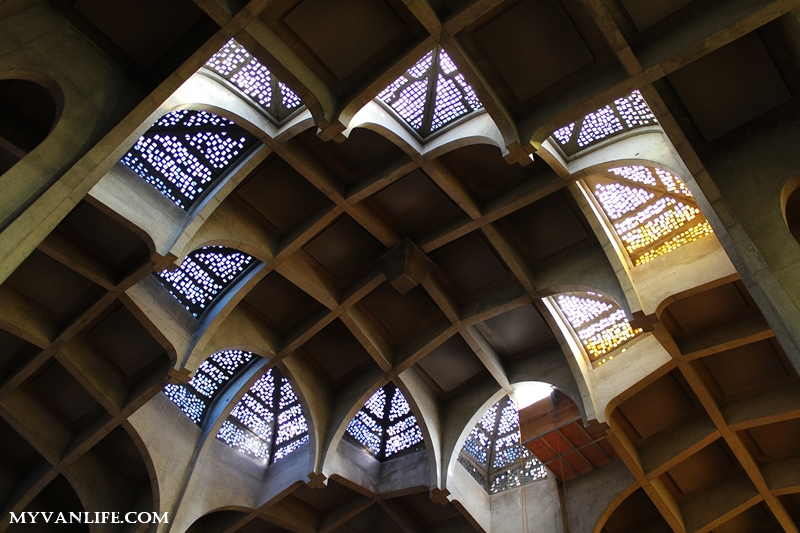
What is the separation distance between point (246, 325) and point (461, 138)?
23.0ft

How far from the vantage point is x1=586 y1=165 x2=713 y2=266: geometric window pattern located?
44.2 feet

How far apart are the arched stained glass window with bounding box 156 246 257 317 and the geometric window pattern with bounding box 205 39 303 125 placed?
3705mm

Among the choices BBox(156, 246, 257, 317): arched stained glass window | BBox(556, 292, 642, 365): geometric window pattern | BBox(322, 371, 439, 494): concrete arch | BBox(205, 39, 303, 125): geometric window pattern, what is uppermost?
BBox(205, 39, 303, 125): geometric window pattern

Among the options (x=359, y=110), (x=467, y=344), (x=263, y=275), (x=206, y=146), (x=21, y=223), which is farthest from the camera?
(x=467, y=344)

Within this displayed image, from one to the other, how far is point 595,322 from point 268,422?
9.53 m

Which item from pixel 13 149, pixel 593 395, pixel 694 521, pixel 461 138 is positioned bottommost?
pixel 694 521

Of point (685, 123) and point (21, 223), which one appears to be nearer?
point (21, 223)

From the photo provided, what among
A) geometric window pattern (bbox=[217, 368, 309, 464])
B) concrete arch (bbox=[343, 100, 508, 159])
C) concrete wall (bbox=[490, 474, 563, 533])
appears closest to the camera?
concrete arch (bbox=[343, 100, 508, 159])

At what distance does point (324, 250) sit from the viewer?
1524 centimetres

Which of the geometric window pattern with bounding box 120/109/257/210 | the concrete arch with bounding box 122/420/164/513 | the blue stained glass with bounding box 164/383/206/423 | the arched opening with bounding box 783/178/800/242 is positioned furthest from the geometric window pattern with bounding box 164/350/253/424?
the arched opening with bounding box 783/178/800/242

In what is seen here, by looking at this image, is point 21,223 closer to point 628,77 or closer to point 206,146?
point 206,146

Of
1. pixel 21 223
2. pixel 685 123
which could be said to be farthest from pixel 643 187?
pixel 21 223

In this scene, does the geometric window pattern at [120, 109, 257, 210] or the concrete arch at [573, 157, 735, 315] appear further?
the geometric window pattern at [120, 109, 257, 210]

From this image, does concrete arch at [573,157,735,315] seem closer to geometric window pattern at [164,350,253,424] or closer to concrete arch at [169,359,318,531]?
concrete arch at [169,359,318,531]
